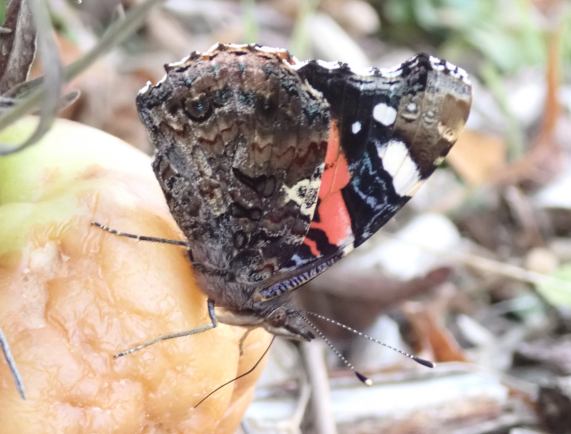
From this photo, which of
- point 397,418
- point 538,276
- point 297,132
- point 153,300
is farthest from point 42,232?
point 538,276

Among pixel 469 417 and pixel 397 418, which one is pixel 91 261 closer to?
pixel 397 418

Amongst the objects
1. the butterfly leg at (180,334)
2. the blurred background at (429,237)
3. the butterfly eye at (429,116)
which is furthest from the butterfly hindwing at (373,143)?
the blurred background at (429,237)

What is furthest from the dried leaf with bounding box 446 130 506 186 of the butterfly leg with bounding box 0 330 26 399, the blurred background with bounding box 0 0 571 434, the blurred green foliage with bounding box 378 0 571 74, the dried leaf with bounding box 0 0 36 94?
the butterfly leg with bounding box 0 330 26 399

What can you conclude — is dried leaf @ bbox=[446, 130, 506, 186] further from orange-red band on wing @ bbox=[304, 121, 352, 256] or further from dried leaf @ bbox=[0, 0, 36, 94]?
dried leaf @ bbox=[0, 0, 36, 94]

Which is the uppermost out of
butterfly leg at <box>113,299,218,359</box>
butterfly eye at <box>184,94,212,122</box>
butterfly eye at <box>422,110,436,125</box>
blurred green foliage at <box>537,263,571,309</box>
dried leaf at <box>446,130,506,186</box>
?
butterfly eye at <box>184,94,212,122</box>

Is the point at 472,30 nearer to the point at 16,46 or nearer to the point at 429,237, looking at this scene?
the point at 429,237

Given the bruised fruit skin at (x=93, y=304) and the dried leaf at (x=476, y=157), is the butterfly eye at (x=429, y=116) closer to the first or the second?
the bruised fruit skin at (x=93, y=304)
